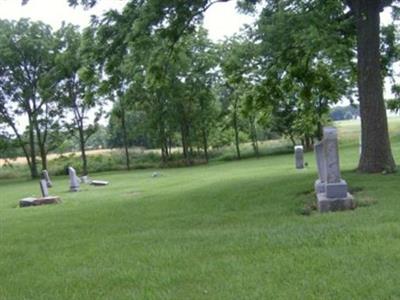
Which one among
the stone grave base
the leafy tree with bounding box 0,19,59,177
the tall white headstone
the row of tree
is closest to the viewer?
the stone grave base

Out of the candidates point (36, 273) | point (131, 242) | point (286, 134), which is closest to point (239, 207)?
point (131, 242)

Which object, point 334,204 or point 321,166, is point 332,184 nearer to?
point 334,204

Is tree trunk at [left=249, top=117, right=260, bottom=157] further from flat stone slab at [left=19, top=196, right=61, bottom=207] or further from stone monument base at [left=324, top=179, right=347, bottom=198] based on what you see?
stone monument base at [left=324, top=179, right=347, bottom=198]

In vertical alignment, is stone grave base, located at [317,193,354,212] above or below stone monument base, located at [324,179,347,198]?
below

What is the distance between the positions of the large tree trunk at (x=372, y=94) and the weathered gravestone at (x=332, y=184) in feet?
14.7

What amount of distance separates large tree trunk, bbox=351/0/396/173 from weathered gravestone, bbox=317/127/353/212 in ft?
14.7

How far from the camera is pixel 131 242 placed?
8086 mm

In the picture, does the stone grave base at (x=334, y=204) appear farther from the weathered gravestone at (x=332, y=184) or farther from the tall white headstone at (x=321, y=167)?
the tall white headstone at (x=321, y=167)

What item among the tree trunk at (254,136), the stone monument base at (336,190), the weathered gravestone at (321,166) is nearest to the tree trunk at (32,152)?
the tree trunk at (254,136)

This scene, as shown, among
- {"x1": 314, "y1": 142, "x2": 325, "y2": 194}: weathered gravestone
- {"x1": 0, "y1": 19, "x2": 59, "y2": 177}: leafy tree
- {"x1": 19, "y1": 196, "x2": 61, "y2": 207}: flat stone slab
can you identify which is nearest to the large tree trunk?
{"x1": 314, "y1": 142, "x2": 325, "y2": 194}: weathered gravestone

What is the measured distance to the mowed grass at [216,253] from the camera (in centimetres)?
512

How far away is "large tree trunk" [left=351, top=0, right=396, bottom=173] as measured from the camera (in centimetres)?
1442

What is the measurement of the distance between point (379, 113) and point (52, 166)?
38.8 meters

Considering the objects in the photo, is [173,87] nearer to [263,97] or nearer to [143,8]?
[263,97]
